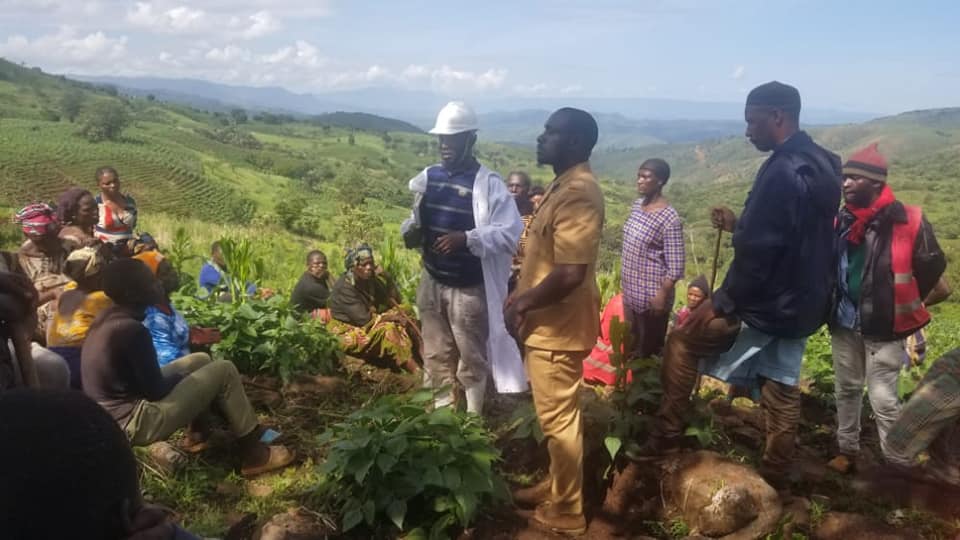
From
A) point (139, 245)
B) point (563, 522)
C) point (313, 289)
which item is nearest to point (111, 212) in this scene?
point (139, 245)

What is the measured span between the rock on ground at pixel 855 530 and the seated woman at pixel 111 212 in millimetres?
5436

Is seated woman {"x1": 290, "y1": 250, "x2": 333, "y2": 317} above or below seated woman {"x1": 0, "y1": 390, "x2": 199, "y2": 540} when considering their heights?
below

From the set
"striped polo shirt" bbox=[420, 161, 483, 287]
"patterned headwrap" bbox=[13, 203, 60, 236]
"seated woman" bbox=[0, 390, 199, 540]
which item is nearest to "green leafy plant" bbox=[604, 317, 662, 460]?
"striped polo shirt" bbox=[420, 161, 483, 287]

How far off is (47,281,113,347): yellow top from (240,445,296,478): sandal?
1070 millimetres

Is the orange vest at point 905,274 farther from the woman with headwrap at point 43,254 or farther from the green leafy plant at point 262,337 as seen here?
the woman with headwrap at point 43,254

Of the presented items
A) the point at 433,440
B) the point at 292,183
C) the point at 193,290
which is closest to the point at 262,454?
the point at 433,440

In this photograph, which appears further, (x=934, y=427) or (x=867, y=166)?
(x=867, y=166)

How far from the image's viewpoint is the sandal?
11.0ft

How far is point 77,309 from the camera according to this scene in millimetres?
3338

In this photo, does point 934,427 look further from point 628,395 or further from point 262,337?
point 262,337

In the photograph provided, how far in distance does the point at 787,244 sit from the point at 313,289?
427cm

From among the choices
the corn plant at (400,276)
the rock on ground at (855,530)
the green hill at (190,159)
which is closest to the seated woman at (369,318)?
the corn plant at (400,276)

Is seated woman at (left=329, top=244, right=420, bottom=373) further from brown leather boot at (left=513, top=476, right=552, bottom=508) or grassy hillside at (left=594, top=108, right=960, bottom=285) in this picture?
grassy hillside at (left=594, top=108, right=960, bottom=285)

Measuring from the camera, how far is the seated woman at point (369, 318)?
4.93 metres
